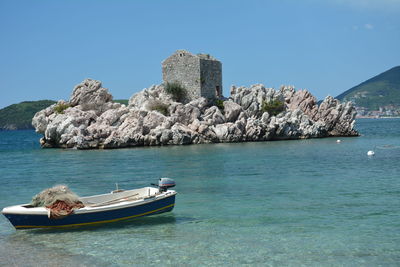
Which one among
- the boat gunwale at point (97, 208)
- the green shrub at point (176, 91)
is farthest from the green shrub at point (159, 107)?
the boat gunwale at point (97, 208)

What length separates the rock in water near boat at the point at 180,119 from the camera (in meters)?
51.7

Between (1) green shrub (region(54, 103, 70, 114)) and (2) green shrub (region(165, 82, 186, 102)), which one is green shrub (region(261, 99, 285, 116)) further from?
(1) green shrub (region(54, 103, 70, 114))

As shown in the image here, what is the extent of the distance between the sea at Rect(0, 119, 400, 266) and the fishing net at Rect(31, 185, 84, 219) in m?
0.73

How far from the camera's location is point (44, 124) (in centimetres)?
5778

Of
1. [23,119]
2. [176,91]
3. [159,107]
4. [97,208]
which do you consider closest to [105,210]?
[97,208]

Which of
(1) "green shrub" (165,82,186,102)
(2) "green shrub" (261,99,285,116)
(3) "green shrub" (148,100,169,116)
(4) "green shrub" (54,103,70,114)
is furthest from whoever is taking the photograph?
(2) "green shrub" (261,99,285,116)

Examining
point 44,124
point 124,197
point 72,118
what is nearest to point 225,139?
point 72,118

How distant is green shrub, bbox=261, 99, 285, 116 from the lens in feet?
201

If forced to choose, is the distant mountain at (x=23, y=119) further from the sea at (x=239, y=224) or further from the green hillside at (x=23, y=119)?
the sea at (x=239, y=224)

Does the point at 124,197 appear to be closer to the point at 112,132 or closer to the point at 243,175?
the point at 243,175

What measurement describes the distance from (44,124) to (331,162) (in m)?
38.5

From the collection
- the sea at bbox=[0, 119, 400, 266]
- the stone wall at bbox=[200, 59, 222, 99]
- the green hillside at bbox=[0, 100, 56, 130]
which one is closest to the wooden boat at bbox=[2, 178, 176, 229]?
the sea at bbox=[0, 119, 400, 266]

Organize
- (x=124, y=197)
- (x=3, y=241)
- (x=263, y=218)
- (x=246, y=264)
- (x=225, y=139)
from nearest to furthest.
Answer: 1. (x=246, y=264)
2. (x=3, y=241)
3. (x=263, y=218)
4. (x=124, y=197)
5. (x=225, y=139)

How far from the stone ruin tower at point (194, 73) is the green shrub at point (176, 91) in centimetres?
53
